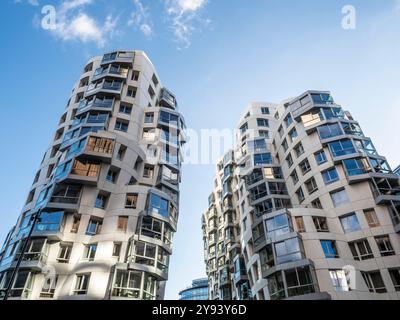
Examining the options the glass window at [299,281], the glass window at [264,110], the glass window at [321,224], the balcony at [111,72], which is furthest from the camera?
the glass window at [264,110]

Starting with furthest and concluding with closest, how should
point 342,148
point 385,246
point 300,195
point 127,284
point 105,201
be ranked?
1. point 300,195
2. point 342,148
3. point 105,201
4. point 385,246
5. point 127,284

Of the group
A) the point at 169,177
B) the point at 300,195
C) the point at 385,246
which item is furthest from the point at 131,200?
the point at 385,246

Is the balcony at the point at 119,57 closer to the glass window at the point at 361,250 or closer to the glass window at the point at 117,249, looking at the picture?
the glass window at the point at 117,249

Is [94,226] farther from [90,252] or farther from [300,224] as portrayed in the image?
[300,224]

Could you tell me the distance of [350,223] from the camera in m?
29.6

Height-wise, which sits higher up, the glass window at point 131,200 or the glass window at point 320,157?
the glass window at point 320,157

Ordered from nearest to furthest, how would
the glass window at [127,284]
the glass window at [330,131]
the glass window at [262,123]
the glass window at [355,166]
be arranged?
the glass window at [127,284]
the glass window at [355,166]
the glass window at [330,131]
the glass window at [262,123]

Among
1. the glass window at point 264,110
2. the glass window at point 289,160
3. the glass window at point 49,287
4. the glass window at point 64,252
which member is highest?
the glass window at point 264,110

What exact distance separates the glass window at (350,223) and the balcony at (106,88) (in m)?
31.6

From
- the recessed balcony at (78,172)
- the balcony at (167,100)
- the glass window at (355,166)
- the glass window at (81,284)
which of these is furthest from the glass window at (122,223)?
the glass window at (355,166)

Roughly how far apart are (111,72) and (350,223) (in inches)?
1436

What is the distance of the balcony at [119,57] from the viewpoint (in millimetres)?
44031

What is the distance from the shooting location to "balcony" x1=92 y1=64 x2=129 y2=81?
137 ft

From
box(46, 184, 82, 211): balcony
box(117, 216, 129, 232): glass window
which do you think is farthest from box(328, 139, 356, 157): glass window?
box(46, 184, 82, 211): balcony
